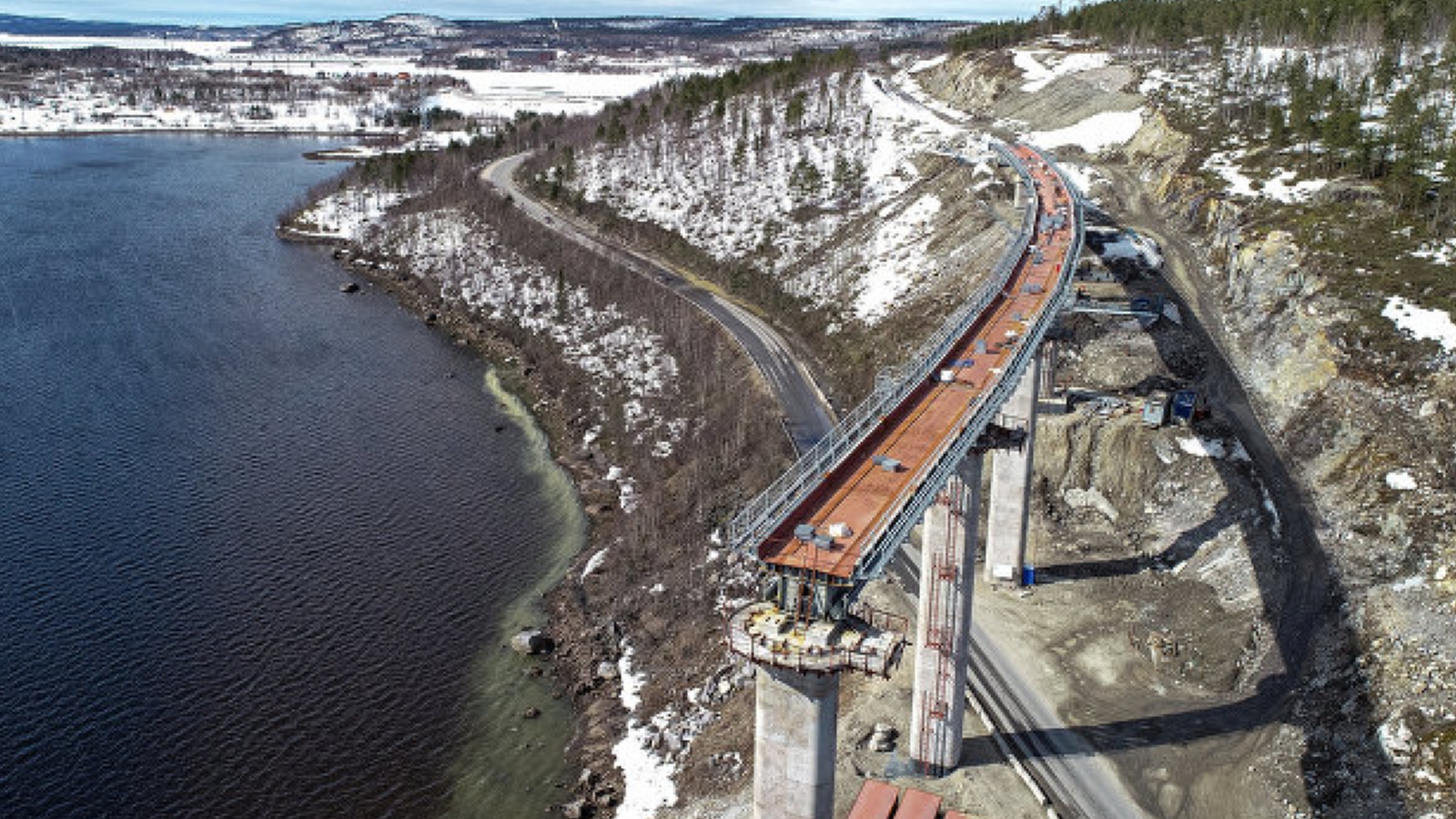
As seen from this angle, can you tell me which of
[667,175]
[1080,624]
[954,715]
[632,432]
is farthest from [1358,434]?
[667,175]

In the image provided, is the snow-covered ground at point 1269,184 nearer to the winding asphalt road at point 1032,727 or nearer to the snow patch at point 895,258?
the snow patch at point 895,258

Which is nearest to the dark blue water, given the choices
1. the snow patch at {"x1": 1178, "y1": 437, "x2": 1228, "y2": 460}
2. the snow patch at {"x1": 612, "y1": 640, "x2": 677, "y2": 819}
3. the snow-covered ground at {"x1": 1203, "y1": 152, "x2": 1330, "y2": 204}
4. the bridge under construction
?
the snow patch at {"x1": 612, "y1": 640, "x2": 677, "y2": 819}

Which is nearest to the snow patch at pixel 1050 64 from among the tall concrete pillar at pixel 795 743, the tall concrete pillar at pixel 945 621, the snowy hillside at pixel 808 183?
the snowy hillside at pixel 808 183

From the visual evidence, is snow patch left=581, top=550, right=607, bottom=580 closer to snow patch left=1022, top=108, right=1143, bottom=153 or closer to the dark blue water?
the dark blue water

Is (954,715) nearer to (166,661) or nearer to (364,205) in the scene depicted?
(166,661)

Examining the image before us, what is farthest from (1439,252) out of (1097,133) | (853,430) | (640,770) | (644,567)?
(640,770)
